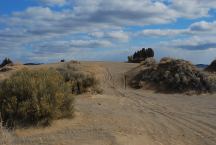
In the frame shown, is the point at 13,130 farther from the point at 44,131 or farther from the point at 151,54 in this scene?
the point at 151,54

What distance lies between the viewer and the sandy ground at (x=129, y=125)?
12547 mm

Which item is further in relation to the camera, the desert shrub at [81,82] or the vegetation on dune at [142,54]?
the vegetation on dune at [142,54]

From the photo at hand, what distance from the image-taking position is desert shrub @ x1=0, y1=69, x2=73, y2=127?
1373 centimetres

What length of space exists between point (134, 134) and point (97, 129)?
107 centimetres

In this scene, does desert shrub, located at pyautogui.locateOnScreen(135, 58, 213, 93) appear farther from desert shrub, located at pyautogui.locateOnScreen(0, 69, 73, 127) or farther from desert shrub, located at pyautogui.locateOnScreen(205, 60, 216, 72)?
desert shrub, located at pyautogui.locateOnScreen(0, 69, 73, 127)

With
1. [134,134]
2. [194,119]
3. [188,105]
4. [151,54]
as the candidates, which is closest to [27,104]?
[134,134]

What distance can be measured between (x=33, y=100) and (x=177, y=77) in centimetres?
1569

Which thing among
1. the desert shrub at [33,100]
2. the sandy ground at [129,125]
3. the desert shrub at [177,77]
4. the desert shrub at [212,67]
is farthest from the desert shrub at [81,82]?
the desert shrub at [212,67]

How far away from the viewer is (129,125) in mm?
14547

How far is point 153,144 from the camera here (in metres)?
12.6

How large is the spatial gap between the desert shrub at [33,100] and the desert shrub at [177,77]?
43.4ft

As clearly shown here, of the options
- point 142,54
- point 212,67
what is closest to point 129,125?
point 212,67

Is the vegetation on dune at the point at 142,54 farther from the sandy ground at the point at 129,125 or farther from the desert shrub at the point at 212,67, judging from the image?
the sandy ground at the point at 129,125

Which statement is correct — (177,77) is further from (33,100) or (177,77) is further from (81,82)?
(33,100)
